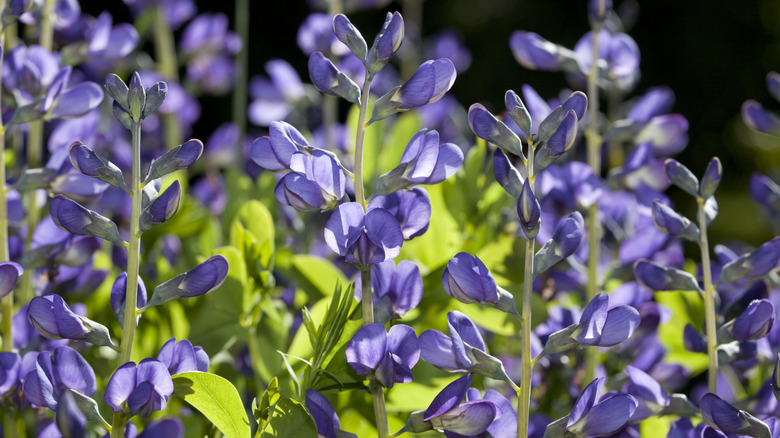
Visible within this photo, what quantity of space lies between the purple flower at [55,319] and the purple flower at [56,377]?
1cm

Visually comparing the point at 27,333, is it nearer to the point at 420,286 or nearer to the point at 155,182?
the point at 155,182

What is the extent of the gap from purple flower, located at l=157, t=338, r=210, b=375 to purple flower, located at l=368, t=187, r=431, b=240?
0.40 feet

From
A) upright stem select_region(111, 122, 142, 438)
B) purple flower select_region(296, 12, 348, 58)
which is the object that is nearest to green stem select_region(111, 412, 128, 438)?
upright stem select_region(111, 122, 142, 438)

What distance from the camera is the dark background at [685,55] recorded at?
3.12 metres

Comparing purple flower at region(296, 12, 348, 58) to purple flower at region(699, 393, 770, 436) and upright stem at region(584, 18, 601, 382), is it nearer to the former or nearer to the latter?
upright stem at region(584, 18, 601, 382)

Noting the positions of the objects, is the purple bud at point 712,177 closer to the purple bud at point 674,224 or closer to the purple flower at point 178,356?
the purple bud at point 674,224

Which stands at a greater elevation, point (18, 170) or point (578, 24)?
point (18, 170)

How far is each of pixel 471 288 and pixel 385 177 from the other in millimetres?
77

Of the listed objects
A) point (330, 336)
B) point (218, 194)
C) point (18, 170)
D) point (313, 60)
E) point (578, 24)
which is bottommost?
point (578, 24)

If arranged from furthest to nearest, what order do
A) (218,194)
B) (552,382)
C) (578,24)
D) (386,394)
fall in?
1. (578,24)
2. (218,194)
3. (552,382)
4. (386,394)

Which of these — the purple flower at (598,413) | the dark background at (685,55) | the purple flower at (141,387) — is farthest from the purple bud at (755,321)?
the dark background at (685,55)

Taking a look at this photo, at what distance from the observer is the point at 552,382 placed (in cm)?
66

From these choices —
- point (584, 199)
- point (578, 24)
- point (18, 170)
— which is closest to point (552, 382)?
point (584, 199)

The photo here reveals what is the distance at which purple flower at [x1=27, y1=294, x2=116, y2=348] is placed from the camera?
410 millimetres
